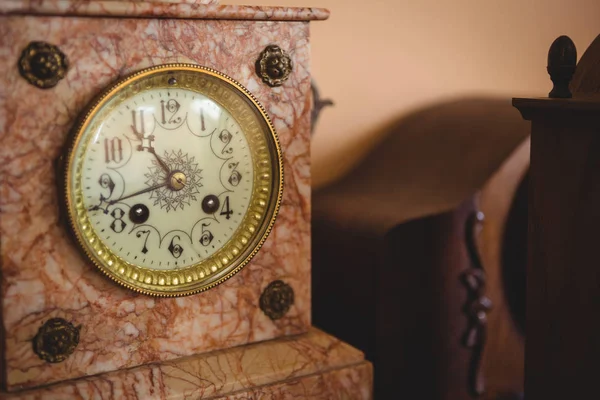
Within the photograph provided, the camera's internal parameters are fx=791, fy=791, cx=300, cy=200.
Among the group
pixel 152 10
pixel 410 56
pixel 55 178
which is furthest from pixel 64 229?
pixel 410 56

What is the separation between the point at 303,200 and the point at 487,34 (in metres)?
1.17

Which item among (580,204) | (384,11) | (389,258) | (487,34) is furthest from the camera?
(487,34)

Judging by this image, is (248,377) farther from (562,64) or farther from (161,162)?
(562,64)

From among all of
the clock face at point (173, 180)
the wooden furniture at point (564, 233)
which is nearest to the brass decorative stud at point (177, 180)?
the clock face at point (173, 180)

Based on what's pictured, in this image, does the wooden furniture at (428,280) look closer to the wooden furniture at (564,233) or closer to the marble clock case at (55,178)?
the marble clock case at (55,178)

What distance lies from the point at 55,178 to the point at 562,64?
2.85 ft

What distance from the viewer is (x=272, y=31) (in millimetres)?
1526

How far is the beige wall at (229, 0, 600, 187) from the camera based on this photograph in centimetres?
218

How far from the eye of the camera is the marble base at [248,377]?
4.57 ft

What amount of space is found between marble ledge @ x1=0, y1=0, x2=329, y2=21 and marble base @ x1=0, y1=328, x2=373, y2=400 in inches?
25.1

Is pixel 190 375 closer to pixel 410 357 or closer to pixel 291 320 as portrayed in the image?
pixel 291 320

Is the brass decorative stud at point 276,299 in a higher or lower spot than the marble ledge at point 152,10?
lower

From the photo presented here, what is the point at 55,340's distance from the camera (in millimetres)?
1381

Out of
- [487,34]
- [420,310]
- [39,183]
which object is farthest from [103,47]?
[487,34]
